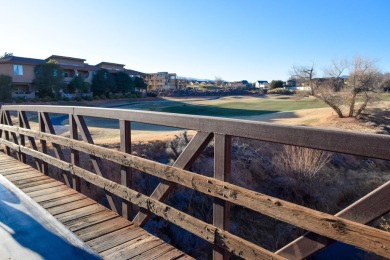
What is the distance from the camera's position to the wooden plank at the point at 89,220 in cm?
324

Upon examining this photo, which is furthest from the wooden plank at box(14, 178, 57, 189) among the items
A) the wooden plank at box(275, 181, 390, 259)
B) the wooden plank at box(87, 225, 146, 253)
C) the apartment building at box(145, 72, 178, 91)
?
the apartment building at box(145, 72, 178, 91)

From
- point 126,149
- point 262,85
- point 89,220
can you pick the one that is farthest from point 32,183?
point 262,85

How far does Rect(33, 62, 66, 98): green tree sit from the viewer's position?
3822cm

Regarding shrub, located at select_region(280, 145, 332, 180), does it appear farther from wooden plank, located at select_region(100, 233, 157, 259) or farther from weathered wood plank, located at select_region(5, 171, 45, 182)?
wooden plank, located at select_region(100, 233, 157, 259)

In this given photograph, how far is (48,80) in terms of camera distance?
3825 cm

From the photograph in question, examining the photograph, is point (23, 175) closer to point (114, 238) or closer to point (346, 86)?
point (114, 238)

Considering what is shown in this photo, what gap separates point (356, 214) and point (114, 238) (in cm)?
215

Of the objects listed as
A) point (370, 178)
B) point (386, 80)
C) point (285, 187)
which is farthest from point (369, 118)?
point (285, 187)

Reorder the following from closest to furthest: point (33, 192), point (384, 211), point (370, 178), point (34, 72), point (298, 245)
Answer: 1. point (384, 211)
2. point (298, 245)
3. point (33, 192)
4. point (370, 178)
5. point (34, 72)

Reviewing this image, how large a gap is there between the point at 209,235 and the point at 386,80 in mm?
27716

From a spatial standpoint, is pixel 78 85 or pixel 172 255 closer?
pixel 172 255

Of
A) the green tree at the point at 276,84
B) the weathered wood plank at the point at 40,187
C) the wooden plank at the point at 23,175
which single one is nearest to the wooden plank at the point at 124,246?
the weathered wood plank at the point at 40,187

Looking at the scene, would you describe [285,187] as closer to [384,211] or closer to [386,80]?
[384,211]

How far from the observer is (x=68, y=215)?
11.5 feet
